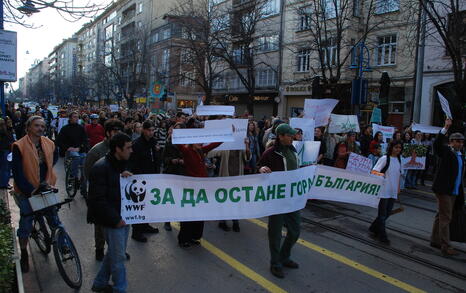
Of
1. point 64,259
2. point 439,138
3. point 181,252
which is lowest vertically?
point 181,252

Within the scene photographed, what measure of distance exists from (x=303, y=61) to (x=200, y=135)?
24342 mm

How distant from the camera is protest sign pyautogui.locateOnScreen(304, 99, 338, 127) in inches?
345

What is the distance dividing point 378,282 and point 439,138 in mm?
2710

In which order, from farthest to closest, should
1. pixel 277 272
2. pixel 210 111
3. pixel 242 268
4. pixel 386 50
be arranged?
pixel 386 50 < pixel 210 111 < pixel 242 268 < pixel 277 272

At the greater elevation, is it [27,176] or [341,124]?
[341,124]

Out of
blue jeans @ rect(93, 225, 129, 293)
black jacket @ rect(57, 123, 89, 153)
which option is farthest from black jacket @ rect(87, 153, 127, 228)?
black jacket @ rect(57, 123, 89, 153)

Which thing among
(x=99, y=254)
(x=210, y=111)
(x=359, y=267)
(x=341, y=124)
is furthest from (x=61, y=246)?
(x=341, y=124)

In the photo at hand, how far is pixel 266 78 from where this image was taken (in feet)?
103

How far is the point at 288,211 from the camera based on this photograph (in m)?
4.66

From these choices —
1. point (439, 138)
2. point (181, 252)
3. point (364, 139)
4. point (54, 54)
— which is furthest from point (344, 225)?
point (54, 54)

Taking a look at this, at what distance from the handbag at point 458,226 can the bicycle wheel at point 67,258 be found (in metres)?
5.36

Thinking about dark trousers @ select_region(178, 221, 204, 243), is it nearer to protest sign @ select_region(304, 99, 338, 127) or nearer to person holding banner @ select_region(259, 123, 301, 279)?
person holding banner @ select_region(259, 123, 301, 279)

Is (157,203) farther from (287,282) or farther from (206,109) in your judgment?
(206,109)

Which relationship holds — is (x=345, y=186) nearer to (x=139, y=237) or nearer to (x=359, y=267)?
(x=359, y=267)
